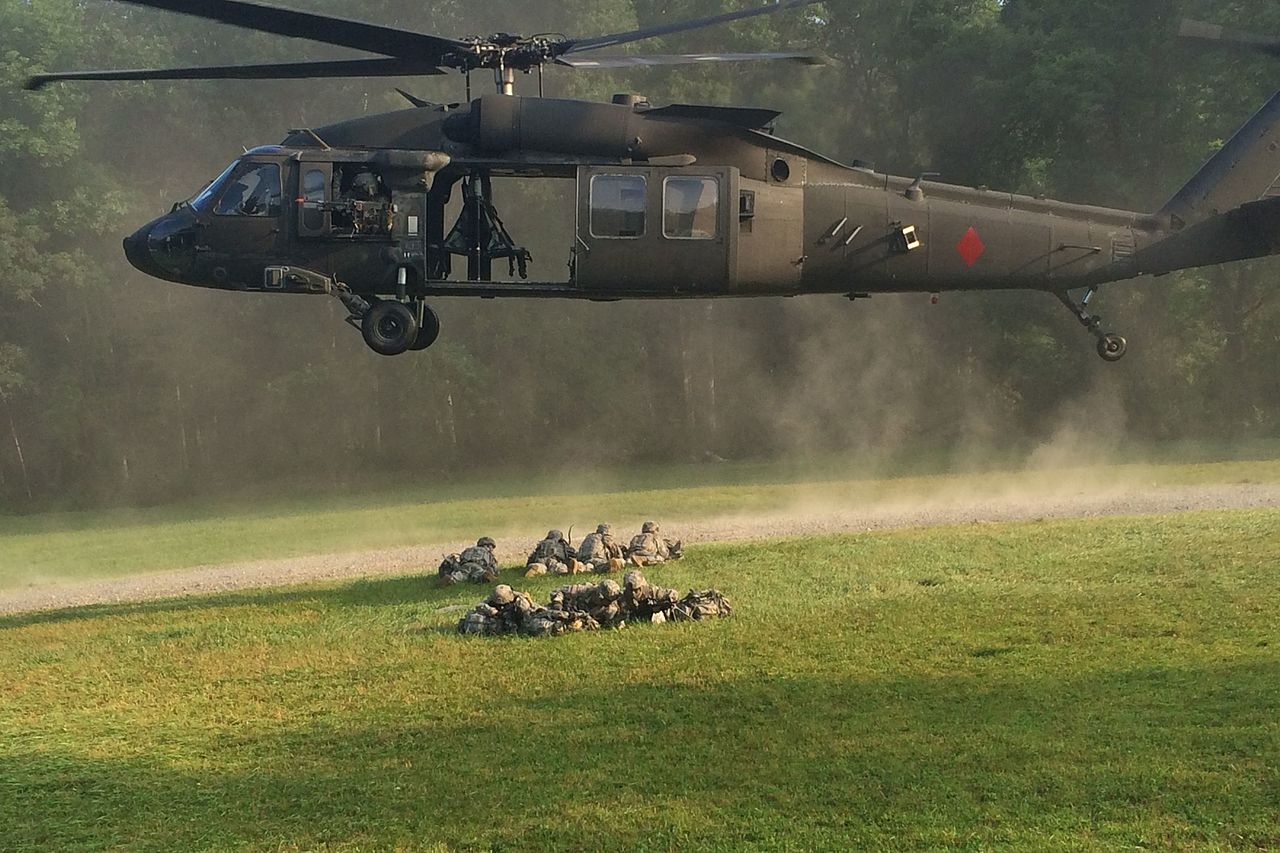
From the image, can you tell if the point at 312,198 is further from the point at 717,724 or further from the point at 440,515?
the point at 440,515

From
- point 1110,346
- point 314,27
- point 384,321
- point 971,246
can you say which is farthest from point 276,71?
point 1110,346

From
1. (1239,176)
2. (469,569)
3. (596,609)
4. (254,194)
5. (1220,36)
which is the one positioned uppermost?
(1220,36)

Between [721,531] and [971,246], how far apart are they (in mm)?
8606

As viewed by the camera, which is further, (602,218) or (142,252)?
(142,252)

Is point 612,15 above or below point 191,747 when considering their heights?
above

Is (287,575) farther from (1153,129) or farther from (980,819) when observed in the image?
(1153,129)

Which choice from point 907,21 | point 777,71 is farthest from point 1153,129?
point 777,71

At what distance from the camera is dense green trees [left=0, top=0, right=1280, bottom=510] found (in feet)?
133

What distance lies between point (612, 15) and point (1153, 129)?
2006cm

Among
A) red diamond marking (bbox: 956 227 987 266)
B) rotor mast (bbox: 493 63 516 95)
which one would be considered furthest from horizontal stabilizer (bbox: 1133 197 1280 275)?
rotor mast (bbox: 493 63 516 95)

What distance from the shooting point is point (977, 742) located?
9164mm

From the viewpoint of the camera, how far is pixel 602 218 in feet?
49.8

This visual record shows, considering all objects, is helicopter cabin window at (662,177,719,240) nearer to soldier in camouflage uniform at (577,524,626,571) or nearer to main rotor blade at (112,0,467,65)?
main rotor blade at (112,0,467,65)

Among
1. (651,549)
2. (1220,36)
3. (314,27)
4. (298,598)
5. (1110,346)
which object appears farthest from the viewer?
(651,549)
